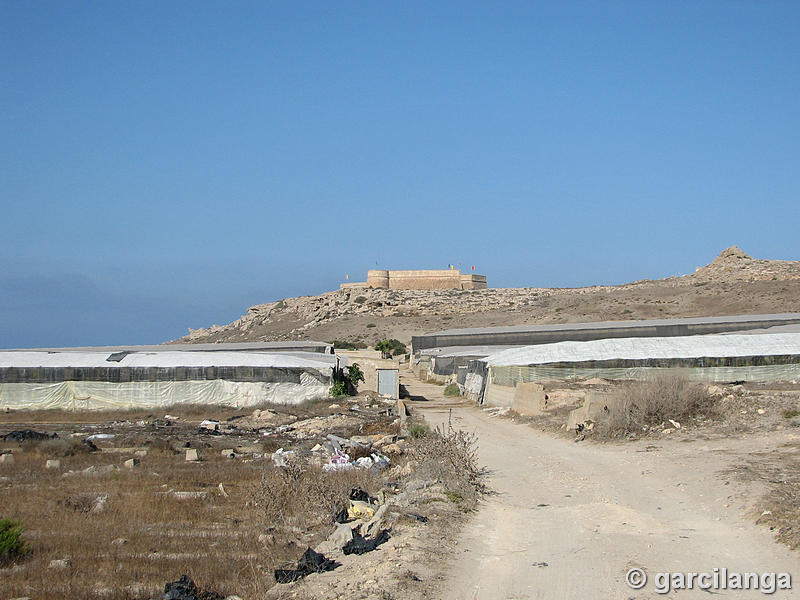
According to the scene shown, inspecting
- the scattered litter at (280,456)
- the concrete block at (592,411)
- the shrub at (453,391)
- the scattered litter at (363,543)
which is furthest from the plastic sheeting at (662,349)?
the scattered litter at (363,543)

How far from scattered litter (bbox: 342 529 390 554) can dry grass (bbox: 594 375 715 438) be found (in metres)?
9.55

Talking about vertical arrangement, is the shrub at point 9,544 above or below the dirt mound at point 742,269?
below

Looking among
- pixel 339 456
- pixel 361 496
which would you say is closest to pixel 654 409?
pixel 339 456

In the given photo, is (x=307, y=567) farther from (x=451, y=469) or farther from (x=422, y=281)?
(x=422, y=281)

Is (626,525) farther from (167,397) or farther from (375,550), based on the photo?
(167,397)

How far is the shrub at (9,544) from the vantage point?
8.98 metres

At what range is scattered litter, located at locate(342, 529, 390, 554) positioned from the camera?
8086 millimetres

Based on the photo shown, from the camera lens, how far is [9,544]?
905 centimetres

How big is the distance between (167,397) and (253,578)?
23.8 meters

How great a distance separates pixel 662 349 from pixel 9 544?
24107 mm

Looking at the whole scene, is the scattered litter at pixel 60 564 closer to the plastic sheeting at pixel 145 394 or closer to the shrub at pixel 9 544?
the shrub at pixel 9 544

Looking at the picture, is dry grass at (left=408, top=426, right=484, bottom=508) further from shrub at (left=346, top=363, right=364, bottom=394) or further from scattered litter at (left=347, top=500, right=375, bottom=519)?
shrub at (left=346, top=363, right=364, bottom=394)

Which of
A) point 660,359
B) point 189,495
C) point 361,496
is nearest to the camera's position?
Answer: point 361,496

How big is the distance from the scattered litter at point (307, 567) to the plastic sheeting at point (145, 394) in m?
22.7
